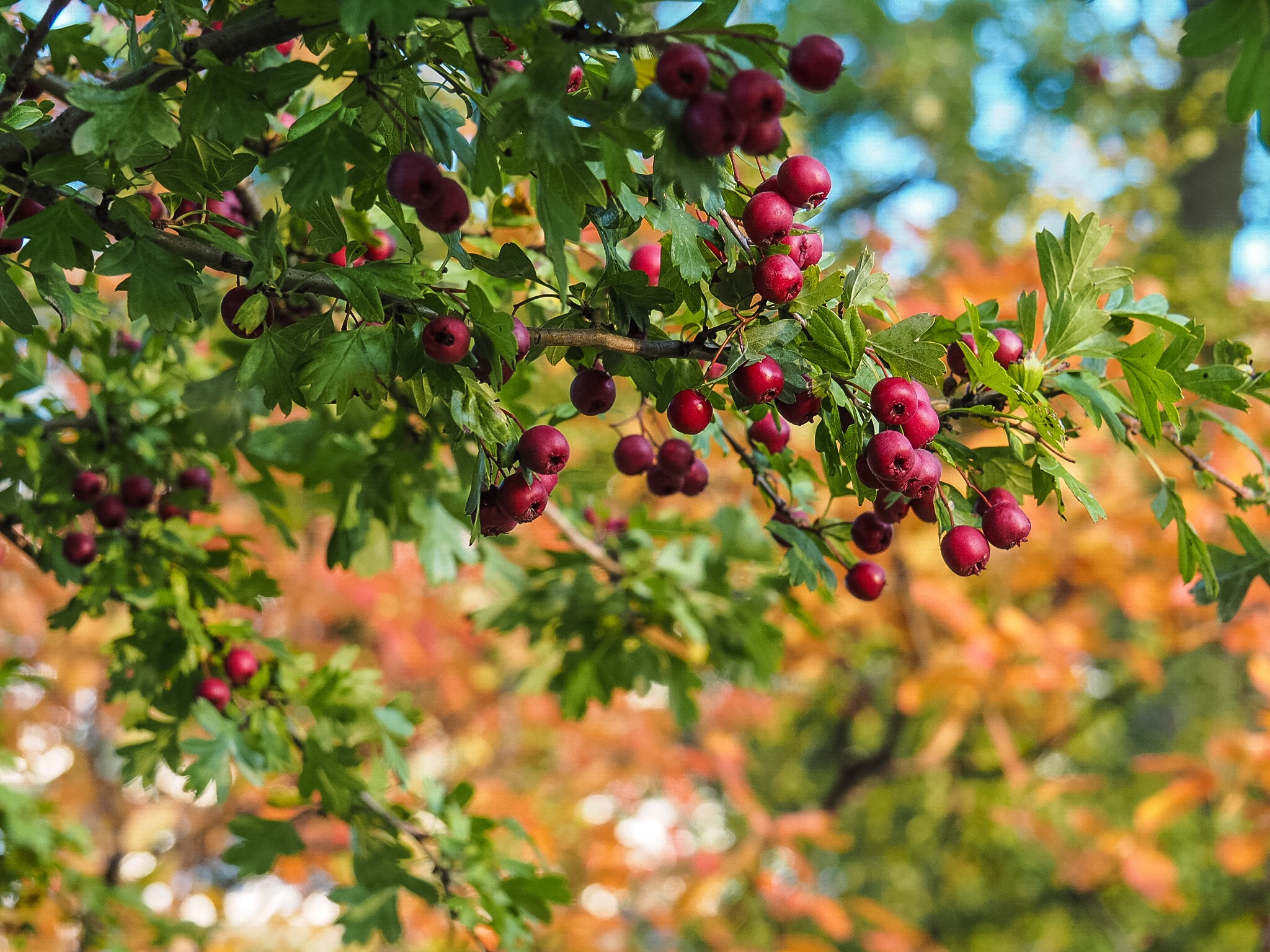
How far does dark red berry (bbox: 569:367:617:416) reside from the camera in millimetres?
888

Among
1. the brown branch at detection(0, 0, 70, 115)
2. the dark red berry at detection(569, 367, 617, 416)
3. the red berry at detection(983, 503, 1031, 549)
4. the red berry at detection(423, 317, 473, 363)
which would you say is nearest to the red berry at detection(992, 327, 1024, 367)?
the red berry at detection(983, 503, 1031, 549)

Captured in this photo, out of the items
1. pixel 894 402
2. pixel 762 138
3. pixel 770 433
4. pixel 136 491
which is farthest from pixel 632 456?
pixel 136 491

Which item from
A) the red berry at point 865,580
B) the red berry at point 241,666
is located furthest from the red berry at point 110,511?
the red berry at point 865,580

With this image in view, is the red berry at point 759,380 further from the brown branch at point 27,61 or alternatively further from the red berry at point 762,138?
the brown branch at point 27,61

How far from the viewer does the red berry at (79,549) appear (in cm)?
141

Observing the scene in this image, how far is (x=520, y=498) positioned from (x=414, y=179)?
10.3 inches

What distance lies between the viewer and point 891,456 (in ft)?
2.40

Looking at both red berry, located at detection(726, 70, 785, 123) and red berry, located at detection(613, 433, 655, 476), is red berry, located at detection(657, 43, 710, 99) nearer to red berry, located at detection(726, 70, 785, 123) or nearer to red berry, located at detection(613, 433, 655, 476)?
red berry, located at detection(726, 70, 785, 123)

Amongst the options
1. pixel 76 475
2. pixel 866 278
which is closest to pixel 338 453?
pixel 76 475

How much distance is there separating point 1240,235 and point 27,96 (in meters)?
5.51

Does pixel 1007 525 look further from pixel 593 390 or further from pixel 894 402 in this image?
pixel 593 390

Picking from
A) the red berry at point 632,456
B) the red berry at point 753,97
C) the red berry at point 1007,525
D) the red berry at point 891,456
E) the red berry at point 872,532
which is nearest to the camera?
the red berry at point 753,97

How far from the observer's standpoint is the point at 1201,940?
450 centimetres

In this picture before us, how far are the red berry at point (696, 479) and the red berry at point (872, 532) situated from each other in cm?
21
